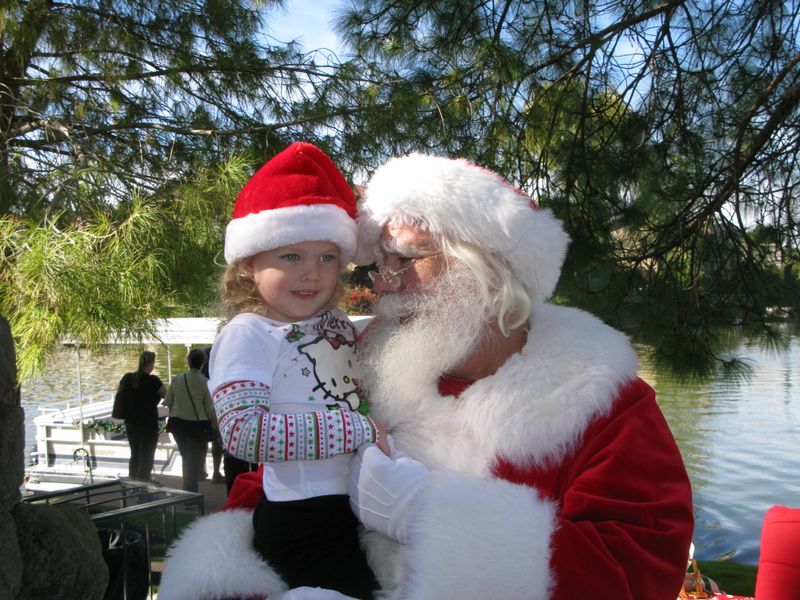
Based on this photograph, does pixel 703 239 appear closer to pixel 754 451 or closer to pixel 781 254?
pixel 781 254

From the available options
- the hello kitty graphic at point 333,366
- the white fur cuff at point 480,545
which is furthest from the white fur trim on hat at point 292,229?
the white fur cuff at point 480,545

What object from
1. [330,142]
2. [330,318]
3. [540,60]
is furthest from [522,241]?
[540,60]

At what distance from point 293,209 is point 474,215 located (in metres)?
0.43

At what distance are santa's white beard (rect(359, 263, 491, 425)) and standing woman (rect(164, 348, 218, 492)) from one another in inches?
211

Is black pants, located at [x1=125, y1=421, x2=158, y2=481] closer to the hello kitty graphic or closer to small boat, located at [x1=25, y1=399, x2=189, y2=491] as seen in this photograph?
small boat, located at [x1=25, y1=399, x2=189, y2=491]

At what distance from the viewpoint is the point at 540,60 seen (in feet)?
14.5

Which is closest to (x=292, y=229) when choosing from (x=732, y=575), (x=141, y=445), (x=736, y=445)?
(x=732, y=575)

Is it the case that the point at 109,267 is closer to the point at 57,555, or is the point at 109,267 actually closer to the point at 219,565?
the point at 57,555

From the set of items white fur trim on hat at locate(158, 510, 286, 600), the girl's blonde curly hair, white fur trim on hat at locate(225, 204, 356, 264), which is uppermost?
white fur trim on hat at locate(225, 204, 356, 264)

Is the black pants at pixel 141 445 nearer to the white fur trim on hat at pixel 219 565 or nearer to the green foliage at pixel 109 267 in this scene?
the green foliage at pixel 109 267

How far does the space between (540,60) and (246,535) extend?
357 centimetres

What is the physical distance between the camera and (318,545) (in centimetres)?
158

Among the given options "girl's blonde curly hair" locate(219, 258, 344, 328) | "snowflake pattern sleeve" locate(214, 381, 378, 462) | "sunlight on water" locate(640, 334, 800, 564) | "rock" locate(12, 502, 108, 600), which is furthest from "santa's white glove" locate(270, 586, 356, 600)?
"sunlight on water" locate(640, 334, 800, 564)

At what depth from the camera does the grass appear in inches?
205
